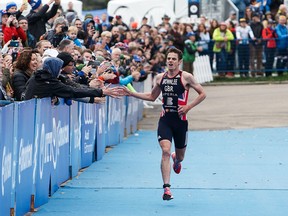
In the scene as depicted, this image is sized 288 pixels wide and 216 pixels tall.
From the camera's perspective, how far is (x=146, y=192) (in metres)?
13.9

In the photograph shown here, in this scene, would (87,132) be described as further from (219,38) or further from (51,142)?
(219,38)

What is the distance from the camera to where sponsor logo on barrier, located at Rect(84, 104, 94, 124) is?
1647cm

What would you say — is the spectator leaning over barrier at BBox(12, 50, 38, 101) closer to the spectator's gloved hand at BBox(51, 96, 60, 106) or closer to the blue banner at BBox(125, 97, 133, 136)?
the spectator's gloved hand at BBox(51, 96, 60, 106)

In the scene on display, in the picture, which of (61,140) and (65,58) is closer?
(65,58)

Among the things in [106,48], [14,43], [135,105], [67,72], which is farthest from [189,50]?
[67,72]

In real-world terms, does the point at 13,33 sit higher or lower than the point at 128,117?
higher

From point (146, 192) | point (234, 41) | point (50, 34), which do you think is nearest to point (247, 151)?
point (50, 34)

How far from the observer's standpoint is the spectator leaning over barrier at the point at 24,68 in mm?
13820

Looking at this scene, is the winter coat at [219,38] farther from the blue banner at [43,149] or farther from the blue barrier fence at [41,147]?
the blue banner at [43,149]

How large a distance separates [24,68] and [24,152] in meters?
3.03

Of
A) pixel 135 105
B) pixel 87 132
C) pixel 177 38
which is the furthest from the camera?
pixel 177 38

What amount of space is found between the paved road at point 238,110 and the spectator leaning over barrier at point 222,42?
6.23 ft

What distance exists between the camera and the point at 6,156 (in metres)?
10.2

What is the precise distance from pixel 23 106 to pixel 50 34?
7.78 metres
